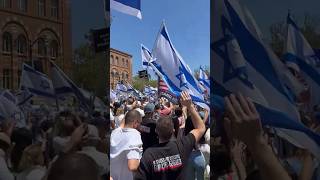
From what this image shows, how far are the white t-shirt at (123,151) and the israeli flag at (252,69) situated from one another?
3.56 m

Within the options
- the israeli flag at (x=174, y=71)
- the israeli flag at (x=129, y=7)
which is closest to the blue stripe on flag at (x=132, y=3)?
the israeli flag at (x=129, y=7)

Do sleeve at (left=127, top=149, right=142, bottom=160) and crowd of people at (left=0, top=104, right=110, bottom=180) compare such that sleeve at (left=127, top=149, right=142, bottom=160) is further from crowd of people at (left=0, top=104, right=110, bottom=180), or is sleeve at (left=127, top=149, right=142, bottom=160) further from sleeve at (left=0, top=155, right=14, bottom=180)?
sleeve at (left=0, top=155, right=14, bottom=180)

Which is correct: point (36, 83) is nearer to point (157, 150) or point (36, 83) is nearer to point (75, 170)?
point (75, 170)

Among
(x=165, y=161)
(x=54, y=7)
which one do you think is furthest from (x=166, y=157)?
(x=54, y=7)

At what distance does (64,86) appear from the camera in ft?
12.7

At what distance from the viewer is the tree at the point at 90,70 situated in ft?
12.8

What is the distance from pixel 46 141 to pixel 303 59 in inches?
69.4

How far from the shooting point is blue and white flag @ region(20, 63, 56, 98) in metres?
3.80

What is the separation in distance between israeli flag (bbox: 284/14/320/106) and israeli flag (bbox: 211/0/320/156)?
0.08 metres

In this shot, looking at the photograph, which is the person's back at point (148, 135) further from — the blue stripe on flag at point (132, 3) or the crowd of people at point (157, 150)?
the blue stripe on flag at point (132, 3)

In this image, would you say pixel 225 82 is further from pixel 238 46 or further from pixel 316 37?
pixel 316 37

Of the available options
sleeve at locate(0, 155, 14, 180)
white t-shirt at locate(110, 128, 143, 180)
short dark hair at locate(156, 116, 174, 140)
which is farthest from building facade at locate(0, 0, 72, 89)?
white t-shirt at locate(110, 128, 143, 180)

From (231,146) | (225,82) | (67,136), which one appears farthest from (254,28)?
(67,136)

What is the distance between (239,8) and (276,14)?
246 millimetres
